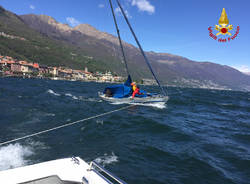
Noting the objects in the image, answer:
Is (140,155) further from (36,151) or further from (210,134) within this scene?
(210,134)

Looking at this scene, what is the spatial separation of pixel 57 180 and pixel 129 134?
28.7 ft

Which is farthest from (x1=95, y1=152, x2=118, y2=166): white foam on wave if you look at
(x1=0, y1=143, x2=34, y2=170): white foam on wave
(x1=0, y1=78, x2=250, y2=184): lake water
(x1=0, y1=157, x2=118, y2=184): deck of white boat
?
(x1=0, y1=157, x2=118, y2=184): deck of white boat

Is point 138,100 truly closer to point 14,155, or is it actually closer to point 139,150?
point 139,150

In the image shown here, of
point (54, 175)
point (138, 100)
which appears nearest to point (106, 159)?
point (54, 175)

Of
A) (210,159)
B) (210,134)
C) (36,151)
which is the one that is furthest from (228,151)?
(36,151)

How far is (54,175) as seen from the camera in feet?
14.1

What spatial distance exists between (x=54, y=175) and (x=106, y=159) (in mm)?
4314

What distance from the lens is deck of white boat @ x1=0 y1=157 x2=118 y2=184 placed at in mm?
3976

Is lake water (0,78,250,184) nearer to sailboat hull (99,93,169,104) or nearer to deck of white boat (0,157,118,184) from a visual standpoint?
deck of white boat (0,157,118,184)

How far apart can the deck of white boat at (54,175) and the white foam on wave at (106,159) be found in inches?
139

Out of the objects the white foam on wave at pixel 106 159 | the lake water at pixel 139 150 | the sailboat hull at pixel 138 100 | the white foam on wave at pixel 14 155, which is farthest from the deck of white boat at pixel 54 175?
the sailboat hull at pixel 138 100

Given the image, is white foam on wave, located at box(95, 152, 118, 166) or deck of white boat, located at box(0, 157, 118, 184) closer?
deck of white boat, located at box(0, 157, 118, 184)

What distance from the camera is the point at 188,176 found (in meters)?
7.38

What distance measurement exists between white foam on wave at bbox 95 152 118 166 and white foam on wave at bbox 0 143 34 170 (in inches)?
132
